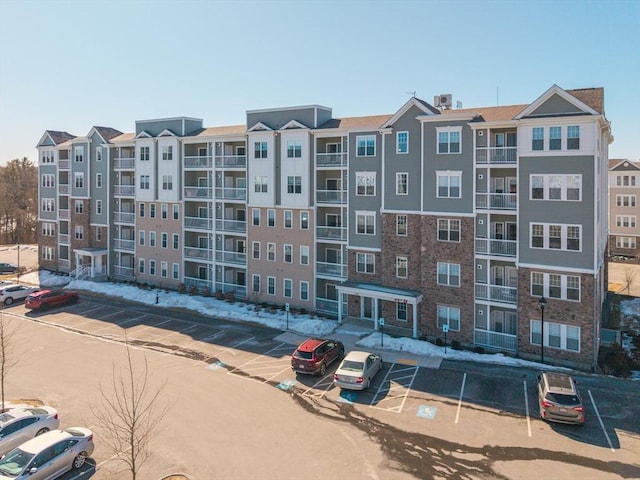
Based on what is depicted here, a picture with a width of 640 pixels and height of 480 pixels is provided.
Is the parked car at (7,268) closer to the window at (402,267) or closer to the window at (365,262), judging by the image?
the window at (365,262)

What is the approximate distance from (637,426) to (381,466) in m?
10.8

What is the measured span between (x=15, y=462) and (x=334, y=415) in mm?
11308

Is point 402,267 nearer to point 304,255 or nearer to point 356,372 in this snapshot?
point 304,255

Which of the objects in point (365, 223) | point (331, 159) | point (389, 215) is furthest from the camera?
point (331, 159)

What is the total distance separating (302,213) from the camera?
36312 millimetres

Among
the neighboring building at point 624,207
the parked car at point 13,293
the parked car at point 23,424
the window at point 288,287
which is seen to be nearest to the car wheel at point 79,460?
the parked car at point 23,424

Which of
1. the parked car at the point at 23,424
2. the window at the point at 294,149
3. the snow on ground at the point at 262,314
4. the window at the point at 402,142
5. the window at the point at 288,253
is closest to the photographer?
the parked car at the point at 23,424

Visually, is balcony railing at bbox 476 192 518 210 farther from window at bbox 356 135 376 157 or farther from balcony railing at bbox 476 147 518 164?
window at bbox 356 135 376 157

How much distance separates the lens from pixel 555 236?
85.7ft

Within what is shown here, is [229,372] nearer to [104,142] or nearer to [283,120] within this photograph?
[283,120]

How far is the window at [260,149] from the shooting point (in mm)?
37469

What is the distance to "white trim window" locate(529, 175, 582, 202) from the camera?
83.7 feet

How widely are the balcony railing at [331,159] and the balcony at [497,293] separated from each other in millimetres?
12476

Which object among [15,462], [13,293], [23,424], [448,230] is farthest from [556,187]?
[13,293]
